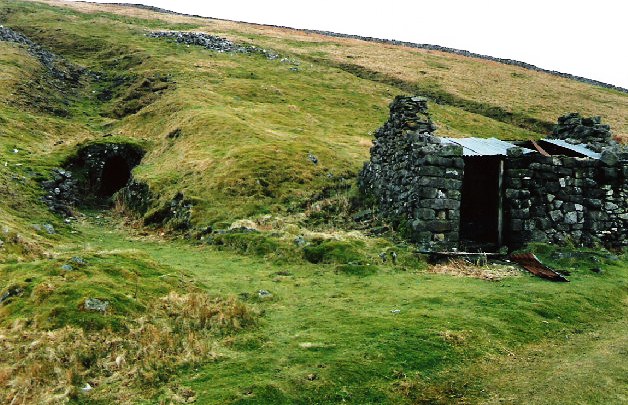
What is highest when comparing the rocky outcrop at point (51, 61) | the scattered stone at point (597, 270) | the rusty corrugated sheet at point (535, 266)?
the rocky outcrop at point (51, 61)

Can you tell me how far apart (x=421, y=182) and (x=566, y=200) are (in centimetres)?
643

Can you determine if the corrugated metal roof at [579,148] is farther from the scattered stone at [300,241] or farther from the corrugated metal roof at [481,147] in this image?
the scattered stone at [300,241]

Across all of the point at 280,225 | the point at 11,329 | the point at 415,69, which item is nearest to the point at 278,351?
the point at 11,329

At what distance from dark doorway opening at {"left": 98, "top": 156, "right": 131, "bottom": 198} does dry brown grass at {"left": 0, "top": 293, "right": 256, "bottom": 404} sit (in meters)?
23.0

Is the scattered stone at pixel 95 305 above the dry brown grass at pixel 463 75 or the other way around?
the other way around

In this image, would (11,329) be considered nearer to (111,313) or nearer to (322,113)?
(111,313)

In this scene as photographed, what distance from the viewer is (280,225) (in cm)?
2283

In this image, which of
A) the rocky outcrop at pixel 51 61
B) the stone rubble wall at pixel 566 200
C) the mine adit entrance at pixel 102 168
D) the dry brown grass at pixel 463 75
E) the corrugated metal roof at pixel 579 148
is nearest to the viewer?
the stone rubble wall at pixel 566 200

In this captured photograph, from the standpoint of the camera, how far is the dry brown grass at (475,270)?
1648cm

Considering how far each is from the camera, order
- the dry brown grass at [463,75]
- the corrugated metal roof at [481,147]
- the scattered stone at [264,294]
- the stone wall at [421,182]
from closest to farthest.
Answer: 1. the scattered stone at [264,294]
2. the stone wall at [421,182]
3. the corrugated metal roof at [481,147]
4. the dry brown grass at [463,75]

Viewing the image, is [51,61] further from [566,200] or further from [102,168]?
[566,200]

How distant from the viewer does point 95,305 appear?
10.6 m

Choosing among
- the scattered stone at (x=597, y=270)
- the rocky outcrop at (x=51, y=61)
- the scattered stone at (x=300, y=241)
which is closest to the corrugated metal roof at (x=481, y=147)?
the scattered stone at (x=597, y=270)

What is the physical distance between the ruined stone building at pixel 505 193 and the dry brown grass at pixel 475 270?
4.39 ft
